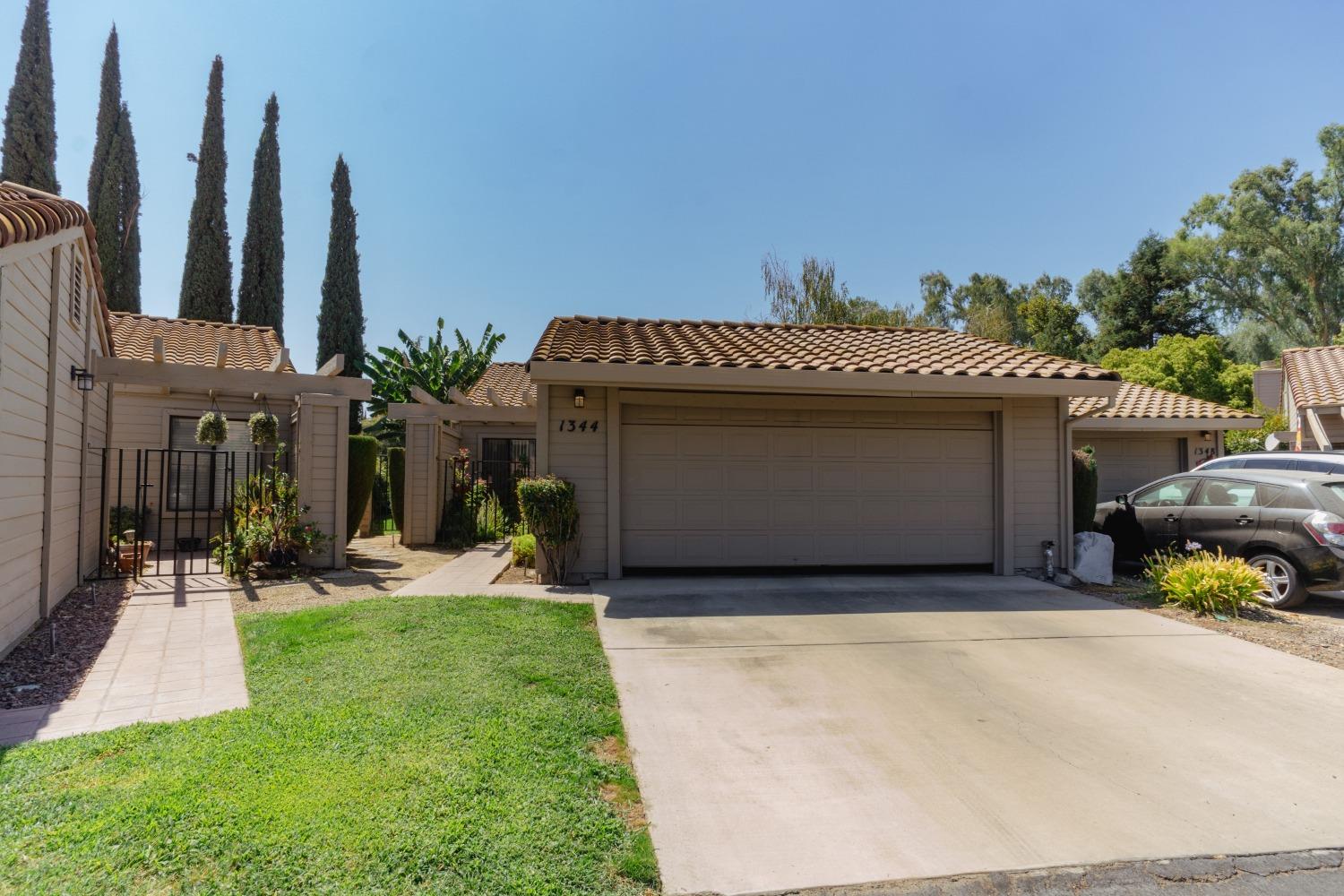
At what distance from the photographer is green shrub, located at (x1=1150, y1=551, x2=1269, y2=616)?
6711 mm

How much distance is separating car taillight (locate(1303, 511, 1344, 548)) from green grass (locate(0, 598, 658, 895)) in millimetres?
7529

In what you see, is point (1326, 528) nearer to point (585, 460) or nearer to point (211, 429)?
point (585, 460)

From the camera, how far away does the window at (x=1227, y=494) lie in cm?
757

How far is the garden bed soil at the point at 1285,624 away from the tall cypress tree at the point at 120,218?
2760 centimetres

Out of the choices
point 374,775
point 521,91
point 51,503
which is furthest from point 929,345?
point 51,503

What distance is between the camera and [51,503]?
614 centimetres

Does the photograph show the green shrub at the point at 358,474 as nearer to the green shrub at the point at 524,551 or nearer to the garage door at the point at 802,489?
the green shrub at the point at 524,551

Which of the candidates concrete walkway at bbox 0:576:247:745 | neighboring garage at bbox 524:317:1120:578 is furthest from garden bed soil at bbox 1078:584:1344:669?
concrete walkway at bbox 0:576:247:745

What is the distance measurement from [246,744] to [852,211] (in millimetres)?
20287

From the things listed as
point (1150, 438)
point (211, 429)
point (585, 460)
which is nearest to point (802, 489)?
point (585, 460)

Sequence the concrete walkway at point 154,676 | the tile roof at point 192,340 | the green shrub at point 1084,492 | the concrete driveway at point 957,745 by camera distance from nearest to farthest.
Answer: the concrete driveway at point 957,745
the concrete walkway at point 154,676
the green shrub at point 1084,492
the tile roof at point 192,340

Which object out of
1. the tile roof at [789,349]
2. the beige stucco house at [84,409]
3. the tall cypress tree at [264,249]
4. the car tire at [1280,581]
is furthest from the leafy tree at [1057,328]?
the tall cypress tree at [264,249]

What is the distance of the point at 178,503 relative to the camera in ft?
32.2

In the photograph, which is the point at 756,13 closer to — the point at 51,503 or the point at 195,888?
the point at 51,503
